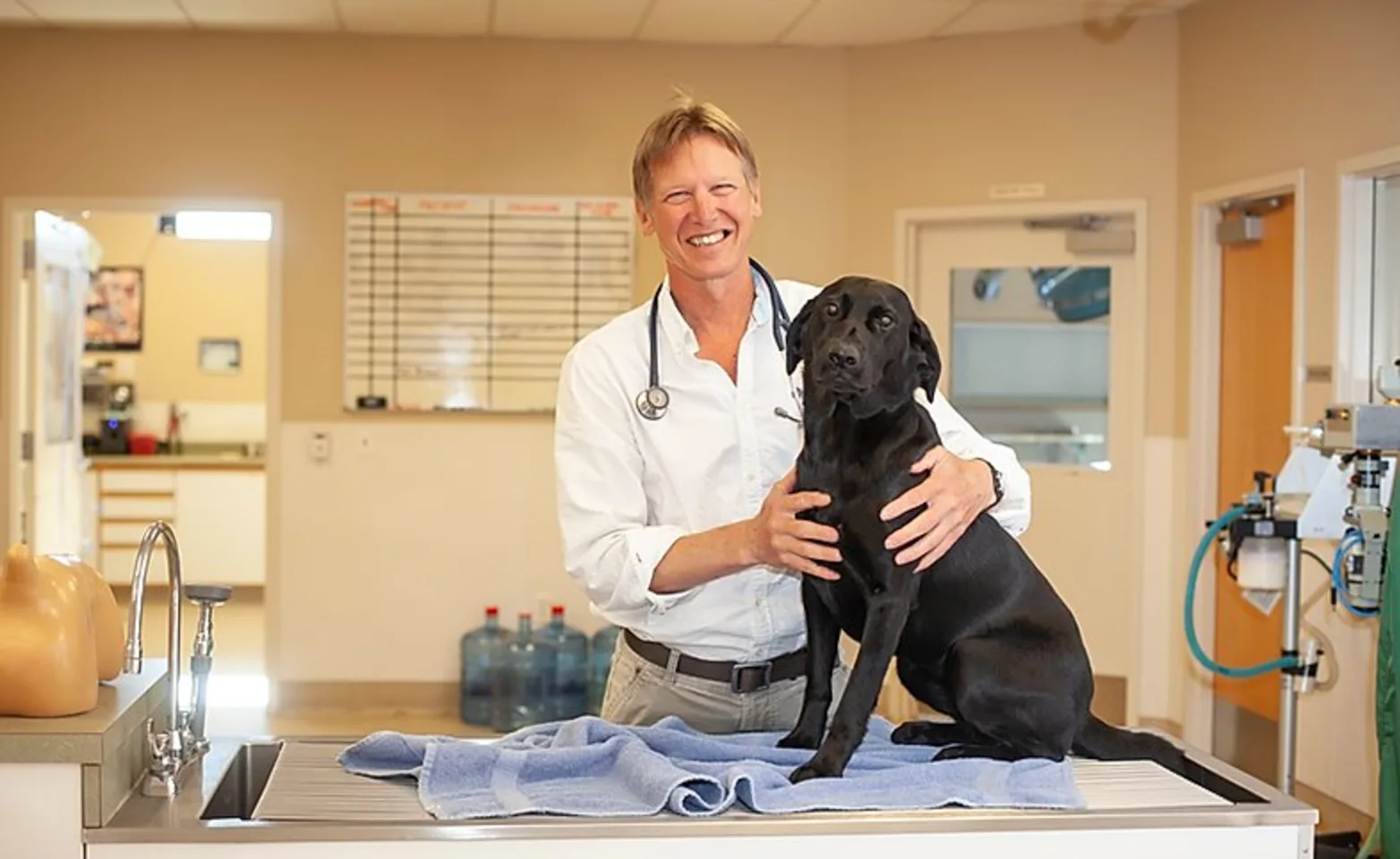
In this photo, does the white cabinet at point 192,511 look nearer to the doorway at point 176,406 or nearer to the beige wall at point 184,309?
the doorway at point 176,406

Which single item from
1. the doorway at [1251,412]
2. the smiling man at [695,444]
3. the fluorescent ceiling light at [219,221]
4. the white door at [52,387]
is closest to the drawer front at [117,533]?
the white door at [52,387]

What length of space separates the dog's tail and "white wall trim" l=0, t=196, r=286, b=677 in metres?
5.12

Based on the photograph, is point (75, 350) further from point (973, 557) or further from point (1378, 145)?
point (973, 557)

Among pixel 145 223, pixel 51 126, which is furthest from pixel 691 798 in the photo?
pixel 145 223

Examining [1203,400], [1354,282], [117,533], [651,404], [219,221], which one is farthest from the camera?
[117,533]

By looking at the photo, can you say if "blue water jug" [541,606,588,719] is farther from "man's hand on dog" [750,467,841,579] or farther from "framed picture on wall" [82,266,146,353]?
"framed picture on wall" [82,266,146,353]

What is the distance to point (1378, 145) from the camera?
4.83 meters

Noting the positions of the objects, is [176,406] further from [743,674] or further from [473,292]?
[743,674]

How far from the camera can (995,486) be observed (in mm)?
1948

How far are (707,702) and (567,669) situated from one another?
4378 millimetres

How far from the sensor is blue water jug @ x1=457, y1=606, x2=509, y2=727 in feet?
21.2

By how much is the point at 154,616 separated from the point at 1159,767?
26.6ft

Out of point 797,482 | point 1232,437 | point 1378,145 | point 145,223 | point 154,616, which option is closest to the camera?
point 797,482

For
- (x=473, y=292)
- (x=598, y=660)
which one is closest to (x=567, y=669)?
(x=598, y=660)
